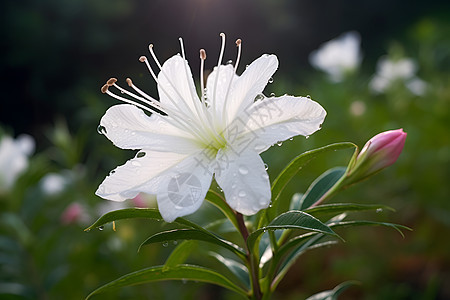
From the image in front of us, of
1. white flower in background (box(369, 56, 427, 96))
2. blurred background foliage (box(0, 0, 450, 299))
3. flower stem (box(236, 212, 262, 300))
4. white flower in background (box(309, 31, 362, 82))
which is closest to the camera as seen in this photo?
flower stem (box(236, 212, 262, 300))

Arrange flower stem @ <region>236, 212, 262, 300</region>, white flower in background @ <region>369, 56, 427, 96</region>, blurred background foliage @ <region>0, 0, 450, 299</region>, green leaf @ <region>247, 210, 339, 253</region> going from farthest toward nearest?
white flower in background @ <region>369, 56, 427, 96</region> → blurred background foliage @ <region>0, 0, 450, 299</region> → flower stem @ <region>236, 212, 262, 300</region> → green leaf @ <region>247, 210, 339, 253</region>

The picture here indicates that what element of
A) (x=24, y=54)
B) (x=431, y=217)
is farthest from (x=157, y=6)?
(x=431, y=217)

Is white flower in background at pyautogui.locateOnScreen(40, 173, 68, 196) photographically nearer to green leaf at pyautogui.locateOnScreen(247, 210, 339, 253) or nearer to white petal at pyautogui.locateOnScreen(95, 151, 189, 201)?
white petal at pyautogui.locateOnScreen(95, 151, 189, 201)

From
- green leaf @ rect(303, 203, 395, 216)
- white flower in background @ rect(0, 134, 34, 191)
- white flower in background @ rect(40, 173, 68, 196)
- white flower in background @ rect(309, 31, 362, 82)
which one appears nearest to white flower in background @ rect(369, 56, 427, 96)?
white flower in background @ rect(309, 31, 362, 82)

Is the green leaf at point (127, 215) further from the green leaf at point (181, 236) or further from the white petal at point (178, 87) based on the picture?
the white petal at point (178, 87)

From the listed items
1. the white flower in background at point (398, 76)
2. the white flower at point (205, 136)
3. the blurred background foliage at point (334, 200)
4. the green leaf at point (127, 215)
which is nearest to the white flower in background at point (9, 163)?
the blurred background foliage at point (334, 200)

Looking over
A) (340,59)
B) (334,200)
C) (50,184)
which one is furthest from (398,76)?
(50,184)
